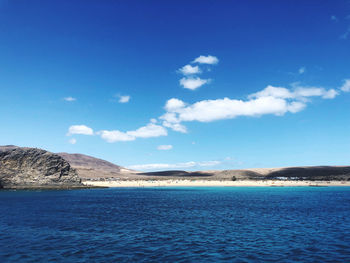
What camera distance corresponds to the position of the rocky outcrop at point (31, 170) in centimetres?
10912

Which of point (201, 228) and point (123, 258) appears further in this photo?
point (201, 228)

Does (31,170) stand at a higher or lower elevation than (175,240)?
higher

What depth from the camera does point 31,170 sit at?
369ft

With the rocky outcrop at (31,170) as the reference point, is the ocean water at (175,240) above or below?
below

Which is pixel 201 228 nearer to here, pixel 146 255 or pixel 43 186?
pixel 146 255

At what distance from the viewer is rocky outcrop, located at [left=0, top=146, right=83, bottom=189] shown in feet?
358

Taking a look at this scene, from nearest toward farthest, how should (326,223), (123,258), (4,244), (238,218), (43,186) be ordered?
(123,258) → (4,244) → (326,223) → (238,218) → (43,186)

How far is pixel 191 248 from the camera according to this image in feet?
72.3

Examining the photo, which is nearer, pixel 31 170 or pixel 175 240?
pixel 175 240

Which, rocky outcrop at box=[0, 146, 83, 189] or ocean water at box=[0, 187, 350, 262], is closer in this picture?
ocean water at box=[0, 187, 350, 262]

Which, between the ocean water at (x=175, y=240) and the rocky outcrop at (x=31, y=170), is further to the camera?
the rocky outcrop at (x=31, y=170)

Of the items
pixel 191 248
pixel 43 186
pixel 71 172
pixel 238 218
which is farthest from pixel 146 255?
pixel 71 172

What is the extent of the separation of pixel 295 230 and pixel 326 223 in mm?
8336

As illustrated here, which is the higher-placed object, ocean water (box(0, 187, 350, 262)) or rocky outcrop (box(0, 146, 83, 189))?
rocky outcrop (box(0, 146, 83, 189))
